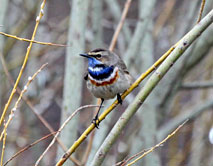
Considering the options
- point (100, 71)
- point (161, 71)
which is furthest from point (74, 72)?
point (161, 71)

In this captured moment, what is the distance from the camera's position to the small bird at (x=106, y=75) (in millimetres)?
3987

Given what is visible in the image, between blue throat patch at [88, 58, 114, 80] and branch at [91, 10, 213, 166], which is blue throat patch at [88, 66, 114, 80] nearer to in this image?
blue throat patch at [88, 58, 114, 80]

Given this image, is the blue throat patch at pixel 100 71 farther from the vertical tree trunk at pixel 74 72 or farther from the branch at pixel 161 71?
the branch at pixel 161 71

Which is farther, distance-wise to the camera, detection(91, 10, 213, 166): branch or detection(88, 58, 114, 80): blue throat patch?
detection(88, 58, 114, 80): blue throat patch

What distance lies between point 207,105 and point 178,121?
0.44 m

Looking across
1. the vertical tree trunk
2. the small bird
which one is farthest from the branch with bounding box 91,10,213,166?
the vertical tree trunk

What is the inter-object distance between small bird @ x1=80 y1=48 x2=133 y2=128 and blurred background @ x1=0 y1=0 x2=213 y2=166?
0.30 meters

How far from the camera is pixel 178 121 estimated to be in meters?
5.48

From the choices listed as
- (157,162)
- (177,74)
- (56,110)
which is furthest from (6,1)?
(56,110)

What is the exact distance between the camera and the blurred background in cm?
445

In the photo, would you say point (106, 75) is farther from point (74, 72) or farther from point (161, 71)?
point (161, 71)

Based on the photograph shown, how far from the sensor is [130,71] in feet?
20.1

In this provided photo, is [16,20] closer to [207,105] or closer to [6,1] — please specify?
[6,1]

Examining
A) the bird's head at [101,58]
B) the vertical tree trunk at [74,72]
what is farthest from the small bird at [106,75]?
the vertical tree trunk at [74,72]
